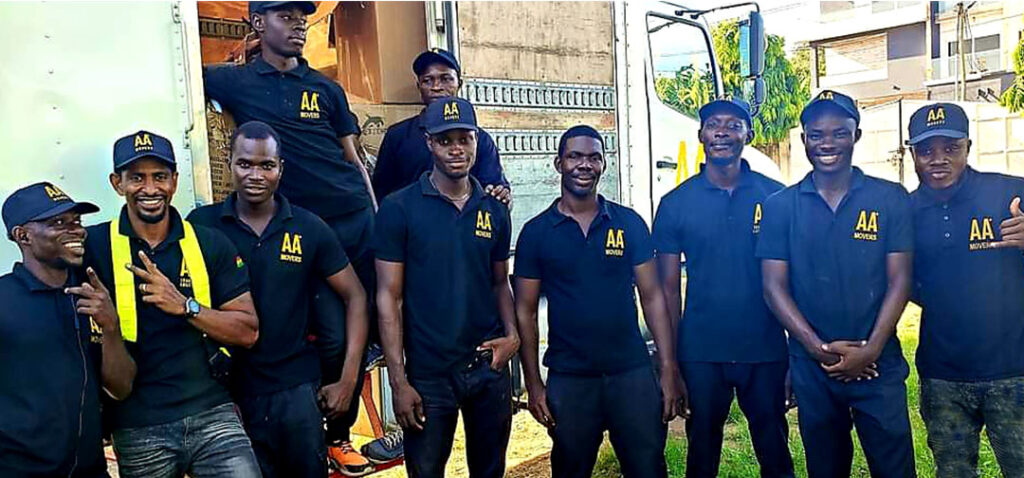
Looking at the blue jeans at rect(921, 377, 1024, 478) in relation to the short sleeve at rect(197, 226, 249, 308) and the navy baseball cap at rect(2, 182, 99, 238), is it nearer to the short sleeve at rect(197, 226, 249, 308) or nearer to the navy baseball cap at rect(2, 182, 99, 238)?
the short sleeve at rect(197, 226, 249, 308)

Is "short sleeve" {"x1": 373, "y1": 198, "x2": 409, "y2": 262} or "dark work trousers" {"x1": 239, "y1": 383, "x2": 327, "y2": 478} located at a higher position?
"short sleeve" {"x1": 373, "y1": 198, "x2": 409, "y2": 262}

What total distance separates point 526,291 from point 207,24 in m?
2.50

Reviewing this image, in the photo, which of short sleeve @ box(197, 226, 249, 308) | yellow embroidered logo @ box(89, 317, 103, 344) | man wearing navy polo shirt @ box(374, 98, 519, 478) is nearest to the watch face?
short sleeve @ box(197, 226, 249, 308)

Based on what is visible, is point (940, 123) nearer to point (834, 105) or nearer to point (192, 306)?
point (834, 105)

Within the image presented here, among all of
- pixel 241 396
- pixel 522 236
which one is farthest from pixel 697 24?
pixel 241 396

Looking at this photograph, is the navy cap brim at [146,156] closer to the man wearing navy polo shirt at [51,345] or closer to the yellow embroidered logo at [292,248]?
the man wearing navy polo shirt at [51,345]

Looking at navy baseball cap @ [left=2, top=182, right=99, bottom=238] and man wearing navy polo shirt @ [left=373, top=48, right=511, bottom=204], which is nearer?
navy baseball cap @ [left=2, top=182, right=99, bottom=238]

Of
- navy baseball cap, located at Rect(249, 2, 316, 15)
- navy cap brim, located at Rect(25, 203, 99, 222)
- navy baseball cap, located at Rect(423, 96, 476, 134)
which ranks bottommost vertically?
navy cap brim, located at Rect(25, 203, 99, 222)

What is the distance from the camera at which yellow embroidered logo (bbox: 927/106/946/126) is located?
9.95 feet

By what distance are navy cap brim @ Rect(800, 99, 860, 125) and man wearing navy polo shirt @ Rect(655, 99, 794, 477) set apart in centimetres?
33

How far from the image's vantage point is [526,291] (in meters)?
3.19

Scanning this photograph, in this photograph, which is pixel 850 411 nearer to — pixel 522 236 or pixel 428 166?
pixel 522 236

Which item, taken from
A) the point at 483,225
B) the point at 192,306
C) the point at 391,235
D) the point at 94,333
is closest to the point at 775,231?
the point at 483,225

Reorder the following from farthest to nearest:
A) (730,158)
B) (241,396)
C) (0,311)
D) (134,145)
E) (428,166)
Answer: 1. (428,166)
2. (730,158)
3. (241,396)
4. (134,145)
5. (0,311)
